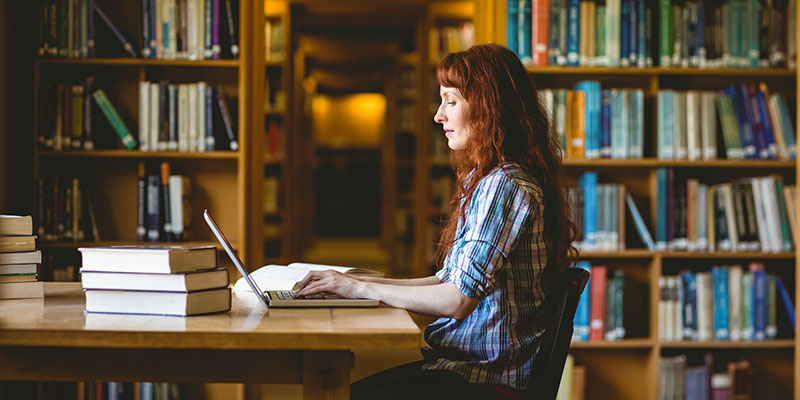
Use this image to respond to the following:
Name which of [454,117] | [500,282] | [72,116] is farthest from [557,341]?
[72,116]

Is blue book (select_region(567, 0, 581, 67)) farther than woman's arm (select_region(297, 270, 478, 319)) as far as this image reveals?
Yes

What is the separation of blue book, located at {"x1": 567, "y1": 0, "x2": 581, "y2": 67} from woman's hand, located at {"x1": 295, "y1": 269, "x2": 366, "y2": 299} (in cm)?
191

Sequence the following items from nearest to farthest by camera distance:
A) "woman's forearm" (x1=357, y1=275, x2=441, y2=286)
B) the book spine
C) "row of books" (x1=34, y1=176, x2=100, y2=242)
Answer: "woman's forearm" (x1=357, y1=275, x2=441, y2=286)
"row of books" (x1=34, y1=176, x2=100, y2=242)
the book spine

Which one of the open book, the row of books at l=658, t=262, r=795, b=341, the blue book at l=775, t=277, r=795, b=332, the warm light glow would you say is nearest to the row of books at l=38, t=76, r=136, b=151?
the open book

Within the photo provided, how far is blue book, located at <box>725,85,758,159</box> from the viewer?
314 centimetres

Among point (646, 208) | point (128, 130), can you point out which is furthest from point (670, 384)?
point (128, 130)

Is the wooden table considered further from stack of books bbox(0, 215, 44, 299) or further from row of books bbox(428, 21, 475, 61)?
row of books bbox(428, 21, 475, 61)

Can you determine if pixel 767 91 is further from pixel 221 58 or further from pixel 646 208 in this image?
pixel 221 58

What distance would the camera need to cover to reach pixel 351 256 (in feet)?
30.8

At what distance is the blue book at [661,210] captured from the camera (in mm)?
3148

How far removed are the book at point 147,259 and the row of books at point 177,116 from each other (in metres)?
1.83

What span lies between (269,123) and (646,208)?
258cm

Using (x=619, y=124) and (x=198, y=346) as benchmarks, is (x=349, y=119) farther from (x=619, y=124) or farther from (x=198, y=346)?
(x=198, y=346)

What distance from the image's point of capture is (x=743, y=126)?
316cm
